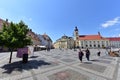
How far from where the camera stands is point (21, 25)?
15.9 metres

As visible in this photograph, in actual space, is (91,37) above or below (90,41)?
above

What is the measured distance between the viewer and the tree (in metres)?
14.0

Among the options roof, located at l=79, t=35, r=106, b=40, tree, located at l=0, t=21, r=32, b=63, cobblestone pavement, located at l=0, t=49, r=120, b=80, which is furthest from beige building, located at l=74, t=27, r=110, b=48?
cobblestone pavement, located at l=0, t=49, r=120, b=80

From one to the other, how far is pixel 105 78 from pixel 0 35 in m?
13.2

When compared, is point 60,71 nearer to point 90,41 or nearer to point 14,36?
point 14,36

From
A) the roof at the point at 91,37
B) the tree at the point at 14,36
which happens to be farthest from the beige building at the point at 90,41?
the tree at the point at 14,36

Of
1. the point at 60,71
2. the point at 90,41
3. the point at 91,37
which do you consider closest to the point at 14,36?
the point at 60,71

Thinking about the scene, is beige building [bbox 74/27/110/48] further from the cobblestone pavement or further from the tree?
the cobblestone pavement

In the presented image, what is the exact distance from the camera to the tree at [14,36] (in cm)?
1399

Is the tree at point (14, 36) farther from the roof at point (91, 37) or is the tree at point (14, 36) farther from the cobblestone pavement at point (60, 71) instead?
the roof at point (91, 37)

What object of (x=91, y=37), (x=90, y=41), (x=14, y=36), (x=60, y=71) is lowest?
(x=60, y=71)

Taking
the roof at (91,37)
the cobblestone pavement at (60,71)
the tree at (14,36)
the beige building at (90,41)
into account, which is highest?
the roof at (91,37)

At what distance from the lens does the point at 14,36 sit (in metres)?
14.4

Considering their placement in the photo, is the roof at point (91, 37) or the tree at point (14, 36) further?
the roof at point (91, 37)
